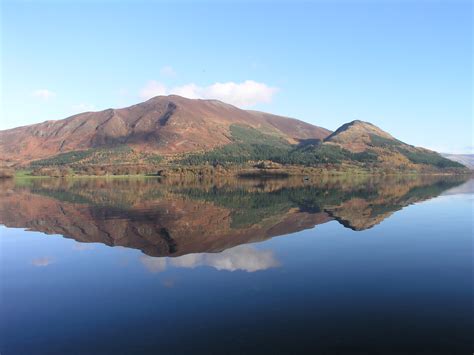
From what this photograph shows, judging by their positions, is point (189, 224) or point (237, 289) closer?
point (237, 289)

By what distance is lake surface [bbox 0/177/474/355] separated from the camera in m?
14.3

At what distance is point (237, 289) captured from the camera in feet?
64.4

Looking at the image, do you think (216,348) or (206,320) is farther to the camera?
(206,320)

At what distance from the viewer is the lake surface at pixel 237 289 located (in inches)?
563

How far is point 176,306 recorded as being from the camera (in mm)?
17516

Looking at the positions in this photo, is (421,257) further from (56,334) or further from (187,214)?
(187,214)

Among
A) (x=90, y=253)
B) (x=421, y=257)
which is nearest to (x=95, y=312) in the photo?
(x=90, y=253)

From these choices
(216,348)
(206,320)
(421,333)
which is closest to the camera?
(216,348)

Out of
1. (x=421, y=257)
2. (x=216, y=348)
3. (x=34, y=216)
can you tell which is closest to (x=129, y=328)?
(x=216, y=348)

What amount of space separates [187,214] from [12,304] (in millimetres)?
30847

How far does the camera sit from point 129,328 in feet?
50.4

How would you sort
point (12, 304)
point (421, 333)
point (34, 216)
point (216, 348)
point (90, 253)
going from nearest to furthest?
point (216, 348)
point (421, 333)
point (12, 304)
point (90, 253)
point (34, 216)

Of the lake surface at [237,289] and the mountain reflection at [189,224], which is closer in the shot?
the lake surface at [237,289]

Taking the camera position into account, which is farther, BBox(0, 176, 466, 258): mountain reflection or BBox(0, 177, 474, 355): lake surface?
BBox(0, 176, 466, 258): mountain reflection
